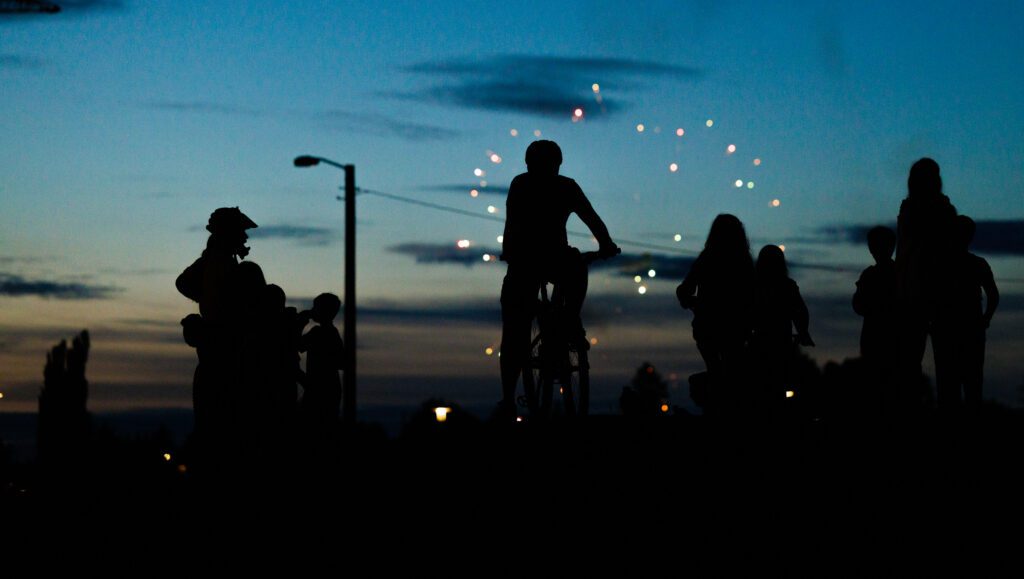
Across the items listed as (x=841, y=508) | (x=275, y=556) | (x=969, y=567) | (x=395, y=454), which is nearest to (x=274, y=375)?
(x=395, y=454)

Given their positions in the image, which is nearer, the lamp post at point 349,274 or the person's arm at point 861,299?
the person's arm at point 861,299

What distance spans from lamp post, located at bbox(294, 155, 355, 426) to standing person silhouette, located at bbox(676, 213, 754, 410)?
1838 centimetres

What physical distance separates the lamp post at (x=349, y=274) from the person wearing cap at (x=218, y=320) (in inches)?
749

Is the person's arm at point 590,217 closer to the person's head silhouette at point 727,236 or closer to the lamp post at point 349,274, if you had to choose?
the person's head silhouette at point 727,236

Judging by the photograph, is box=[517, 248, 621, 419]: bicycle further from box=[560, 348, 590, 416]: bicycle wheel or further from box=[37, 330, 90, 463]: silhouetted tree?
box=[37, 330, 90, 463]: silhouetted tree

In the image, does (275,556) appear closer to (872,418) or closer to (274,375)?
(274,375)

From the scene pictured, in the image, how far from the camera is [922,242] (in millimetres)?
12703

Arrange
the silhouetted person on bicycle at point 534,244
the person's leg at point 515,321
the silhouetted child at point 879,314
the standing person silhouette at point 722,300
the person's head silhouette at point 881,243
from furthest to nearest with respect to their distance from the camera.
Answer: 1. the person's head silhouette at point 881,243
2. the silhouetted child at point 879,314
3. the standing person silhouette at point 722,300
4. the person's leg at point 515,321
5. the silhouetted person on bicycle at point 534,244

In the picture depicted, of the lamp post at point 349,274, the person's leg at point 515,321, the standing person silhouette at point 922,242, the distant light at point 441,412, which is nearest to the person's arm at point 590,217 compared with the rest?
the person's leg at point 515,321

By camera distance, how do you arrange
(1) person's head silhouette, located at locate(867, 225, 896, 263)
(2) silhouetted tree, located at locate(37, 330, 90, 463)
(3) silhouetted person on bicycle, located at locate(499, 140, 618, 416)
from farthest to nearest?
(2) silhouetted tree, located at locate(37, 330, 90, 463) < (1) person's head silhouette, located at locate(867, 225, 896, 263) < (3) silhouetted person on bicycle, located at locate(499, 140, 618, 416)

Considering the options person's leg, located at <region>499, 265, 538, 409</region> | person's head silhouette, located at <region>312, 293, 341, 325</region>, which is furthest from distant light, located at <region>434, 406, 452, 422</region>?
person's leg, located at <region>499, 265, 538, 409</region>

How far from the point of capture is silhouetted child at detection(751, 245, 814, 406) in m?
13.7

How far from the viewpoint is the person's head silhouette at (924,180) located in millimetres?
12609

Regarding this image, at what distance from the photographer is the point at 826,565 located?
26.8 ft
